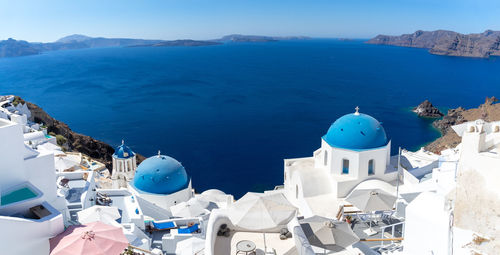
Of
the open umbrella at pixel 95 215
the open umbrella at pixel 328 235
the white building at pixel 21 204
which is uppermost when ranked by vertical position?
the white building at pixel 21 204

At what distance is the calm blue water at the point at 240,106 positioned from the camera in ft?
143

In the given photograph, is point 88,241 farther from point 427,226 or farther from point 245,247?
point 427,226

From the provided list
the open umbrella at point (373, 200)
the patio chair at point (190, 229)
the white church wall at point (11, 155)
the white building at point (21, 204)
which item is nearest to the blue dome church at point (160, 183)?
the patio chair at point (190, 229)

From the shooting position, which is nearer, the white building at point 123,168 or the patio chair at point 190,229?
the patio chair at point 190,229

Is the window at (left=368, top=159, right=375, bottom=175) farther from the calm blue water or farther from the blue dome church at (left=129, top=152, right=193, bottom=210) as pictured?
the calm blue water

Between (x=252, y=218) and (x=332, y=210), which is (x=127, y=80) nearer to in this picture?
(x=332, y=210)

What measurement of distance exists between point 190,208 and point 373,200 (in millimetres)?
10021

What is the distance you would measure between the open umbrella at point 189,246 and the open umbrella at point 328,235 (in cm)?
532

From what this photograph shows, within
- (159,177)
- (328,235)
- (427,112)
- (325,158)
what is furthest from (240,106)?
(328,235)

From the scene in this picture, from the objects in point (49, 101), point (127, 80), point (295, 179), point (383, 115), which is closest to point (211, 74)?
point (127, 80)

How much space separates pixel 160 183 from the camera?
894 inches

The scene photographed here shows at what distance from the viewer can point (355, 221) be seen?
15.8 metres

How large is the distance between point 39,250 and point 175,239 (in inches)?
248

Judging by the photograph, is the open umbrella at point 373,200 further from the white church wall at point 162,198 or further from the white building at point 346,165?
the white church wall at point 162,198
